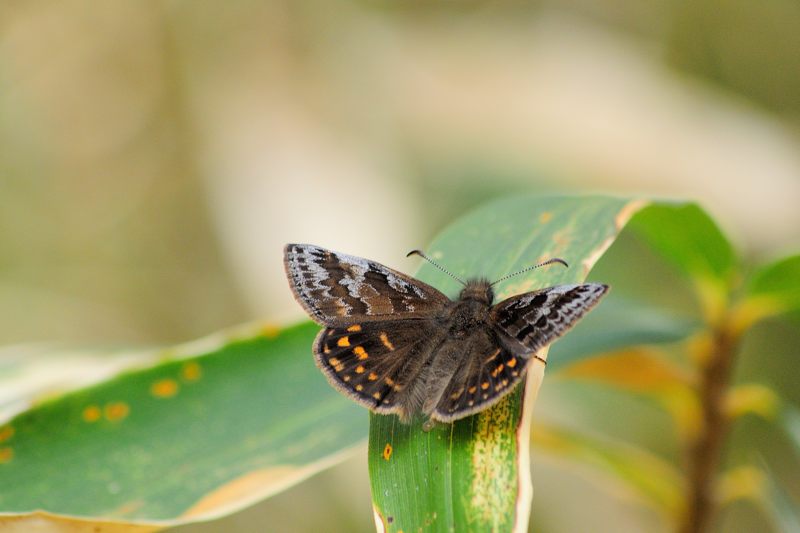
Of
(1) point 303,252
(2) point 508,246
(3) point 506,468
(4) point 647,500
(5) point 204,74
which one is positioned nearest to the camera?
(3) point 506,468

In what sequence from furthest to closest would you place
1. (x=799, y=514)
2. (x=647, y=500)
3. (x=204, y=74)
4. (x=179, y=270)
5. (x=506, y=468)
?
(x=179, y=270) → (x=204, y=74) → (x=647, y=500) → (x=799, y=514) → (x=506, y=468)

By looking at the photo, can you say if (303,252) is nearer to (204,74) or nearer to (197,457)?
(197,457)

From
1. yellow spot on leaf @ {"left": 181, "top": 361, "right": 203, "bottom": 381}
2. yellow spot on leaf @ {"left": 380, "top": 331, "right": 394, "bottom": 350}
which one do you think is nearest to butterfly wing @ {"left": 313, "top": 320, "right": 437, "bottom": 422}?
yellow spot on leaf @ {"left": 380, "top": 331, "right": 394, "bottom": 350}

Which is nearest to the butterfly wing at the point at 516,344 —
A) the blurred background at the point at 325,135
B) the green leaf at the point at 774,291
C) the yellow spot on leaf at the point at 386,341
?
the yellow spot on leaf at the point at 386,341

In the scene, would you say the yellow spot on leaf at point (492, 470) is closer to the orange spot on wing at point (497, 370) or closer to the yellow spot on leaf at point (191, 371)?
the orange spot on wing at point (497, 370)

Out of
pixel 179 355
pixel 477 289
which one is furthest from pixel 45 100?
pixel 477 289

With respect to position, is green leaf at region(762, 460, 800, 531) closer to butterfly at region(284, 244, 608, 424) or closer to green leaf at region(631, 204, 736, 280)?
green leaf at region(631, 204, 736, 280)
